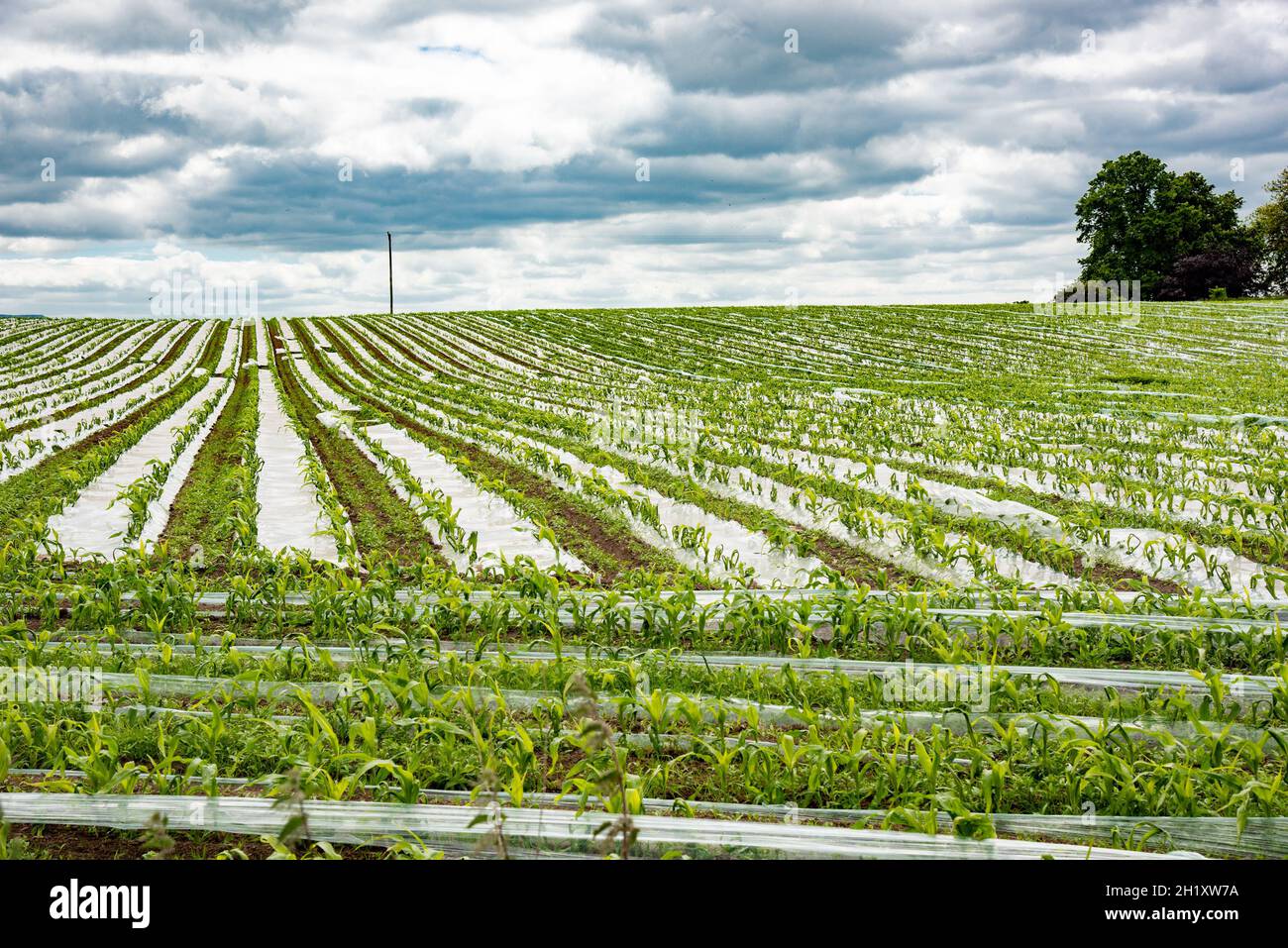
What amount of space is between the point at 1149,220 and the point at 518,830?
203 feet

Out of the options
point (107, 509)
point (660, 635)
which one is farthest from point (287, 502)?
point (660, 635)

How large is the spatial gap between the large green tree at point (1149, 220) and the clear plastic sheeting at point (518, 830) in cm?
5909

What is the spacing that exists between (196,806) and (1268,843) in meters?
4.09

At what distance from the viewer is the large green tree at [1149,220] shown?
5316 centimetres

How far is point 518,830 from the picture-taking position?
322 centimetres

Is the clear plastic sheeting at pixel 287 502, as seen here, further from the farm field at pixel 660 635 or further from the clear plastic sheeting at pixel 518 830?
the clear plastic sheeting at pixel 518 830

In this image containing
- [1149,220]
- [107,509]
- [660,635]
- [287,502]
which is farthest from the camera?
[1149,220]

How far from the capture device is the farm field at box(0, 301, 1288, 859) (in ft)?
11.0

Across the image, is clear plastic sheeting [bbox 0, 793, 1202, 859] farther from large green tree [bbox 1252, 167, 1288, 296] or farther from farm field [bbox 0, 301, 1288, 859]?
large green tree [bbox 1252, 167, 1288, 296]

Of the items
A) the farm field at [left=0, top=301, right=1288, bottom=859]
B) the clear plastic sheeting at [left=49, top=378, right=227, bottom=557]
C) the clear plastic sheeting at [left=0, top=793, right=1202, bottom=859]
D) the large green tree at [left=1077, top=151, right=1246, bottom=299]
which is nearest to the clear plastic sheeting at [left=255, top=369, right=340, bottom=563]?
the farm field at [left=0, top=301, right=1288, bottom=859]

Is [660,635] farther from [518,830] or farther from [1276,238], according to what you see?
[1276,238]

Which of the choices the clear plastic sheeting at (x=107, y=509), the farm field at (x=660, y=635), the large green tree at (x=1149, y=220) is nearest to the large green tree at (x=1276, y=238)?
the large green tree at (x=1149, y=220)

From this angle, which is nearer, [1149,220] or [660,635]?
[660,635]

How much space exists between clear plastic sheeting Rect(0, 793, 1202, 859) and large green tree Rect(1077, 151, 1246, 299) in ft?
194
